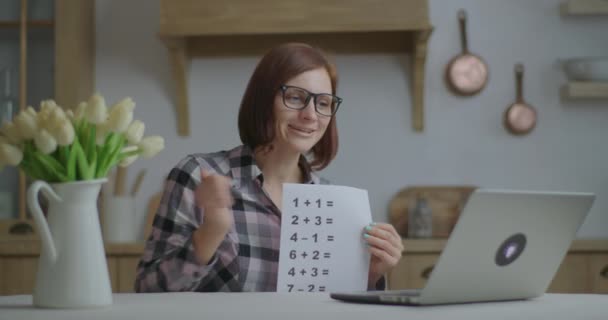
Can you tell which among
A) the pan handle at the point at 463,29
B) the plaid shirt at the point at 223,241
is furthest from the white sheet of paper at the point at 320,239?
the pan handle at the point at 463,29

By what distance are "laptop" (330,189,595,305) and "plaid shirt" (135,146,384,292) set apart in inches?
19.0

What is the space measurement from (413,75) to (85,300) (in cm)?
246

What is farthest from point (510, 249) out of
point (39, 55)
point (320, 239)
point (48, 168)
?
point (39, 55)

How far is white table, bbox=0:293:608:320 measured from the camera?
43.4 inches

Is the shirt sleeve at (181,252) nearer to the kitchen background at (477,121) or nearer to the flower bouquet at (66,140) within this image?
the flower bouquet at (66,140)

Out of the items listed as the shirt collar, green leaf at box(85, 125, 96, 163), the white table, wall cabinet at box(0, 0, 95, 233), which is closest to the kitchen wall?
wall cabinet at box(0, 0, 95, 233)

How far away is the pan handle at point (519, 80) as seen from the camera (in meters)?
3.54

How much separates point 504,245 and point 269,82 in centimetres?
86

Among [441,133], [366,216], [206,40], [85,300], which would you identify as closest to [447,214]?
[441,133]

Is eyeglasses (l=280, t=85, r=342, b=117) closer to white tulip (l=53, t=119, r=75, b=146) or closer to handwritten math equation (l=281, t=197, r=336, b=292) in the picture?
handwritten math equation (l=281, t=197, r=336, b=292)

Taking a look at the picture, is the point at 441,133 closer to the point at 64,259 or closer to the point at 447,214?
the point at 447,214

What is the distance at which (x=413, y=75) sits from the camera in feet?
11.6

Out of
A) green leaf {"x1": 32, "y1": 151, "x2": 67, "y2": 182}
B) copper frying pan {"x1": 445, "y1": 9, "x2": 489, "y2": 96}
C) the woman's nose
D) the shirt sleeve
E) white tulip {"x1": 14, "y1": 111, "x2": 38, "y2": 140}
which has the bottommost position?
the shirt sleeve

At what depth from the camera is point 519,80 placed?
354 centimetres
